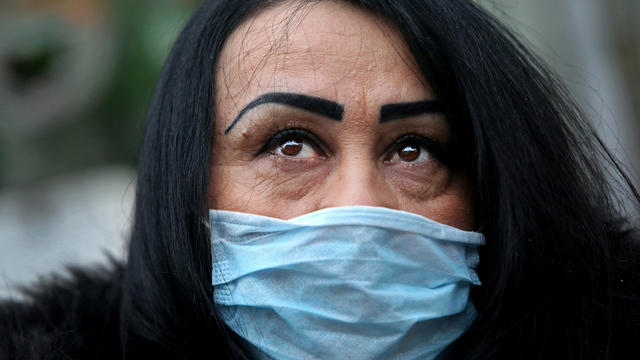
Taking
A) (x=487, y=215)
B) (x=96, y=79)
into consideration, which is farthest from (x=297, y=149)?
(x=96, y=79)

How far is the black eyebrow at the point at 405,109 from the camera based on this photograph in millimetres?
1932

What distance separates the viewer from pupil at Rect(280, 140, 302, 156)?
1.98 m

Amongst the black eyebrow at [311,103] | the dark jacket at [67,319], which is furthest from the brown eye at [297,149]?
the dark jacket at [67,319]

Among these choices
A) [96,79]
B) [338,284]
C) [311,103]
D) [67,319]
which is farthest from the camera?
[96,79]

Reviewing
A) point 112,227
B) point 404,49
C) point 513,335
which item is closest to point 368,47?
point 404,49

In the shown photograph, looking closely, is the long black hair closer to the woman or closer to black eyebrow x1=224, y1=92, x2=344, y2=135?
the woman

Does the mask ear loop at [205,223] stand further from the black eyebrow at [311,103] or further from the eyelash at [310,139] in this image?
the black eyebrow at [311,103]

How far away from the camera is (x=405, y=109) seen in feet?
6.37

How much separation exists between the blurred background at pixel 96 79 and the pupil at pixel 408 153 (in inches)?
158

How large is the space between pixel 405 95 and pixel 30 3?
5.95 m

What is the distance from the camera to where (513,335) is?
196 cm

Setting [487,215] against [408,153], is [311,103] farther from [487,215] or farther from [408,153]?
[487,215]

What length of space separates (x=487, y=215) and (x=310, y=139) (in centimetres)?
57

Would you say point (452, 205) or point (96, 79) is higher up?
point (96, 79)
